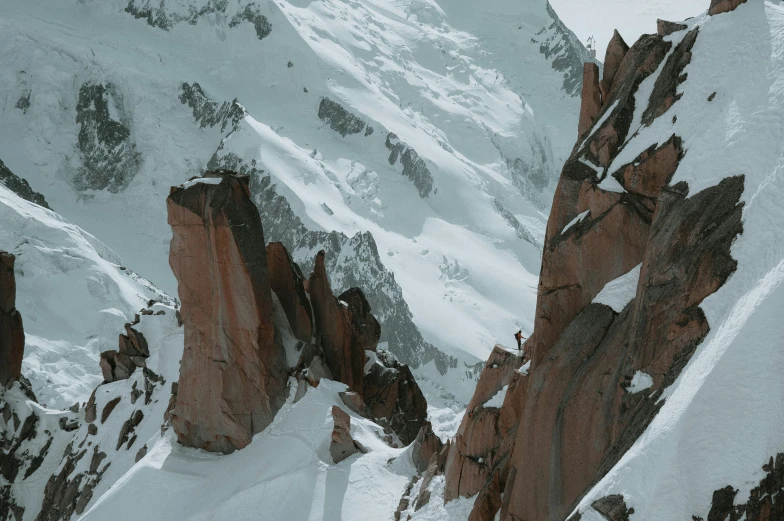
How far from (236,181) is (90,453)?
759 inches

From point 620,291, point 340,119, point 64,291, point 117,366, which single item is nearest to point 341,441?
point 620,291

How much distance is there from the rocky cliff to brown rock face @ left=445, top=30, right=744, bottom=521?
3cm

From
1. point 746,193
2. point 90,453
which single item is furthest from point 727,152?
point 90,453

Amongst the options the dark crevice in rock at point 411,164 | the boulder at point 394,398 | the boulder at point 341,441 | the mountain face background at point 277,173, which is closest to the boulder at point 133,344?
the boulder at point 394,398

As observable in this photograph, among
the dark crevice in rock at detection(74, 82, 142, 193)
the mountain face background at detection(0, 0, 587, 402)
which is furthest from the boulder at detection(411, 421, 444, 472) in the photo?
the dark crevice in rock at detection(74, 82, 142, 193)

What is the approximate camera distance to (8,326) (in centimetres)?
4972

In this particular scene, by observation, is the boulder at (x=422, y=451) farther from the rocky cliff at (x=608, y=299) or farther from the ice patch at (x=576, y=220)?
the ice patch at (x=576, y=220)

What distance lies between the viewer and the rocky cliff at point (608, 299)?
14883 mm

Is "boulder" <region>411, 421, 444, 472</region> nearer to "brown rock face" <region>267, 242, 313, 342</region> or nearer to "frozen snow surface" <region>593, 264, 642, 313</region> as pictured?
"brown rock face" <region>267, 242, 313, 342</region>

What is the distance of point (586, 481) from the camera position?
1719 centimetres

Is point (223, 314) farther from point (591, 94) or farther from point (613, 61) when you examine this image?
point (613, 61)

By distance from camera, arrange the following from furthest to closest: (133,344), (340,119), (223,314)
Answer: (340,119) → (133,344) → (223,314)

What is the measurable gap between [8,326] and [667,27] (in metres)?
40.3

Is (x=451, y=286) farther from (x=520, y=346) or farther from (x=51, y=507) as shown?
(x=520, y=346)
